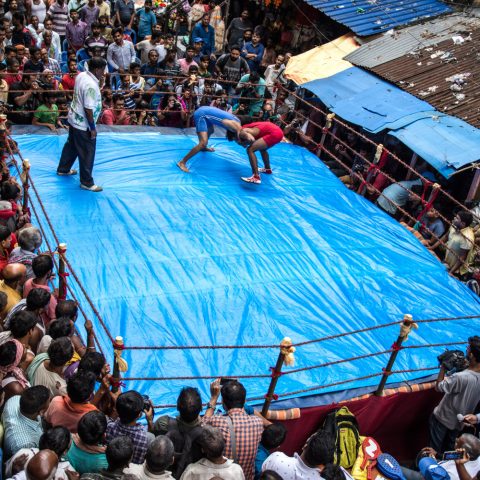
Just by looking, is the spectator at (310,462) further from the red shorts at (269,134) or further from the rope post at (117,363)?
the red shorts at (269,134)

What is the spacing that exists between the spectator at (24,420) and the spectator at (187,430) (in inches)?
33.5

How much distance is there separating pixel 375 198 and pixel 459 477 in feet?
17.6

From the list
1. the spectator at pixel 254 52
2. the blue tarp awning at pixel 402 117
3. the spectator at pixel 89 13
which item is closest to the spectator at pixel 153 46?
the spectator at pixel 89 13

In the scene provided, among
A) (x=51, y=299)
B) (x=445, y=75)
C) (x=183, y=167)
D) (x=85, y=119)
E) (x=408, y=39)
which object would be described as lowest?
(x=183, y=167)

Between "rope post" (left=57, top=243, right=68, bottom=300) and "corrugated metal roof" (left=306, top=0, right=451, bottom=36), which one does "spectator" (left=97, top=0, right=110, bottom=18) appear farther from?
"rope post" (left=57, top=243, right=68, bottom=300)

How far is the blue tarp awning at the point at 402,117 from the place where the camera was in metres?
8.36

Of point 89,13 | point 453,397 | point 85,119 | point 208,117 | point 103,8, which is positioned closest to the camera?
point 453,397

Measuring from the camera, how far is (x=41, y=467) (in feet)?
10.2

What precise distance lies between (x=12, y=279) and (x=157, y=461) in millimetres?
2378

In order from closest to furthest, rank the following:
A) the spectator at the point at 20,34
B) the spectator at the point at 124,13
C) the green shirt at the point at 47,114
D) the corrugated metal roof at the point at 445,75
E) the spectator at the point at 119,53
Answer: the green shirt at the point at 47,114 < the corrugated metal roof at the point at 445,75 < the spectator at the point at 20,34 < the spectator at the point at 119,53 < the spectator at the point at 124,13

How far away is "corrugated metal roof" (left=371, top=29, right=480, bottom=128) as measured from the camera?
30.9ft

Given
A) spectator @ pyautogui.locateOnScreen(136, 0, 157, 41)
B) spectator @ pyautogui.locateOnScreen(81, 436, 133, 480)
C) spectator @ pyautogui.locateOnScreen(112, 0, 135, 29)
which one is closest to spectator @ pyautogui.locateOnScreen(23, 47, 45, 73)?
spectator @ pyautogui.locateOnScreen(112, 0, 135, 29)

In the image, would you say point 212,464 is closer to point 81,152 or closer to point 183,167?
point 81,152

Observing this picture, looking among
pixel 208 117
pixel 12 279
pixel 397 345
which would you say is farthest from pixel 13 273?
pixel 208 117
